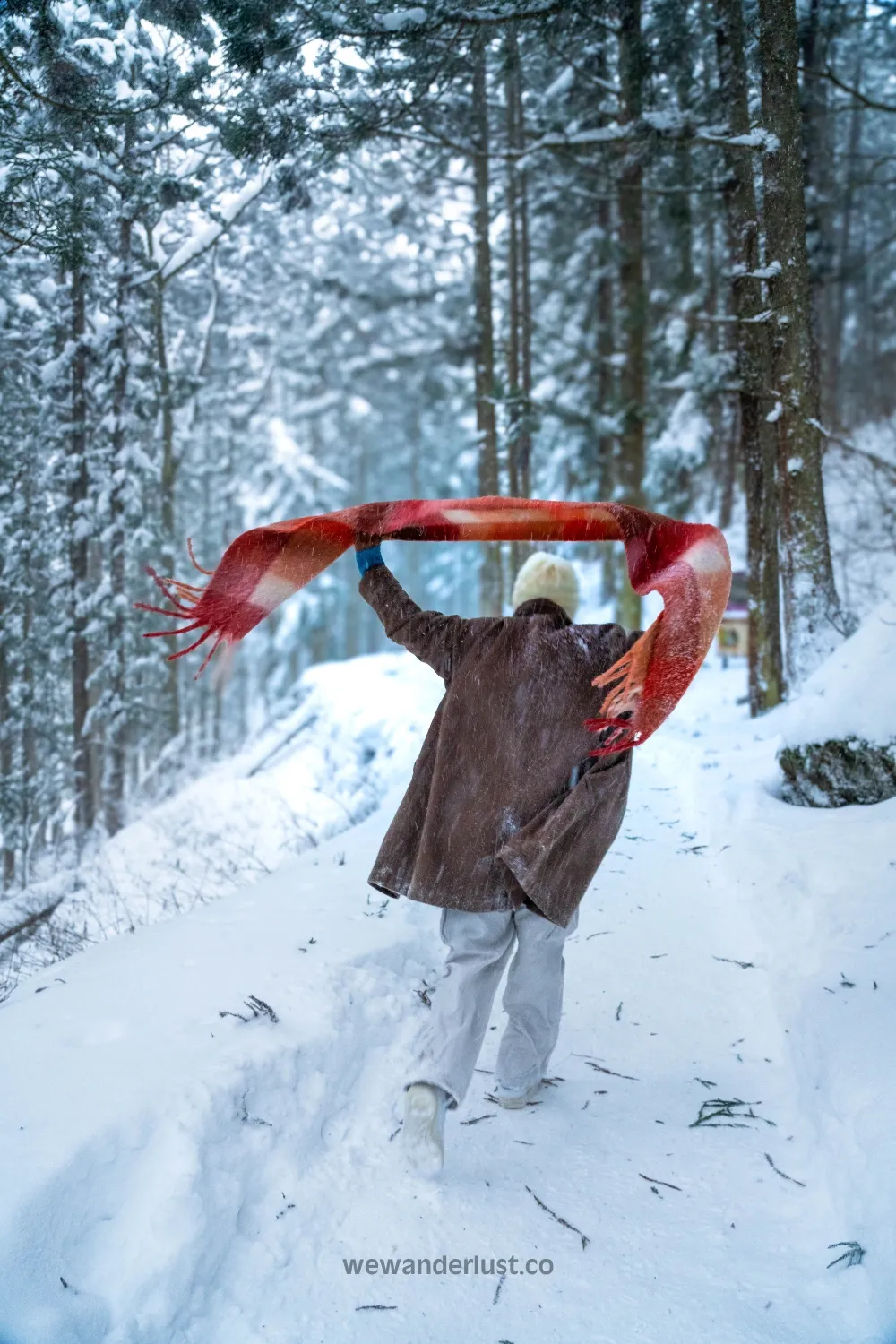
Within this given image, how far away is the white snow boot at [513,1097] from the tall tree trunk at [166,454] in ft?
33.9

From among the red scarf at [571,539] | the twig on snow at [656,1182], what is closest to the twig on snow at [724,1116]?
the twig on snow at [656,1182]

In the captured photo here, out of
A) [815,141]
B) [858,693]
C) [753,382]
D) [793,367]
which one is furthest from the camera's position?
[815,141]

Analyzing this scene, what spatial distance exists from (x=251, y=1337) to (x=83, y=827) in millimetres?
→ 12086

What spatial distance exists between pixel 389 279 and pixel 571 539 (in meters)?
23.4

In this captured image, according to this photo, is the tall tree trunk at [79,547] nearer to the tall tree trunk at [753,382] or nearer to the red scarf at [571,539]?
the tall tree trunk at [753,382]

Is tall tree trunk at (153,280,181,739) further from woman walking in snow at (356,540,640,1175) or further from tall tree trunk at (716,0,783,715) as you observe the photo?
A: woman walking in snow at (356,540,640,1175)

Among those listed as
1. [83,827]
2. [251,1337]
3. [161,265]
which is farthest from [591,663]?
[83,827]

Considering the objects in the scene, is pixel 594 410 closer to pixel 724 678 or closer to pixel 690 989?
pixel 724 678

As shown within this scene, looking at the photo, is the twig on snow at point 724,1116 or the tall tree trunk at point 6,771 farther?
the tall tree trunk at point 6,771

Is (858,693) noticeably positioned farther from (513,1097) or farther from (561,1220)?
(561,1220)

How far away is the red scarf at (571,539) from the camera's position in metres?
3.09

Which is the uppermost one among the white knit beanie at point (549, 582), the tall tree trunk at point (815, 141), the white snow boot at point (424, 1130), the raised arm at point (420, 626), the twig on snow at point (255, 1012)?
the tall tree trunk at point (815, 141)

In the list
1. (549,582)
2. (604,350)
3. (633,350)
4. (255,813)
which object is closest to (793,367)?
(549,582)

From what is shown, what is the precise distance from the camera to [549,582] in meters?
3.52
